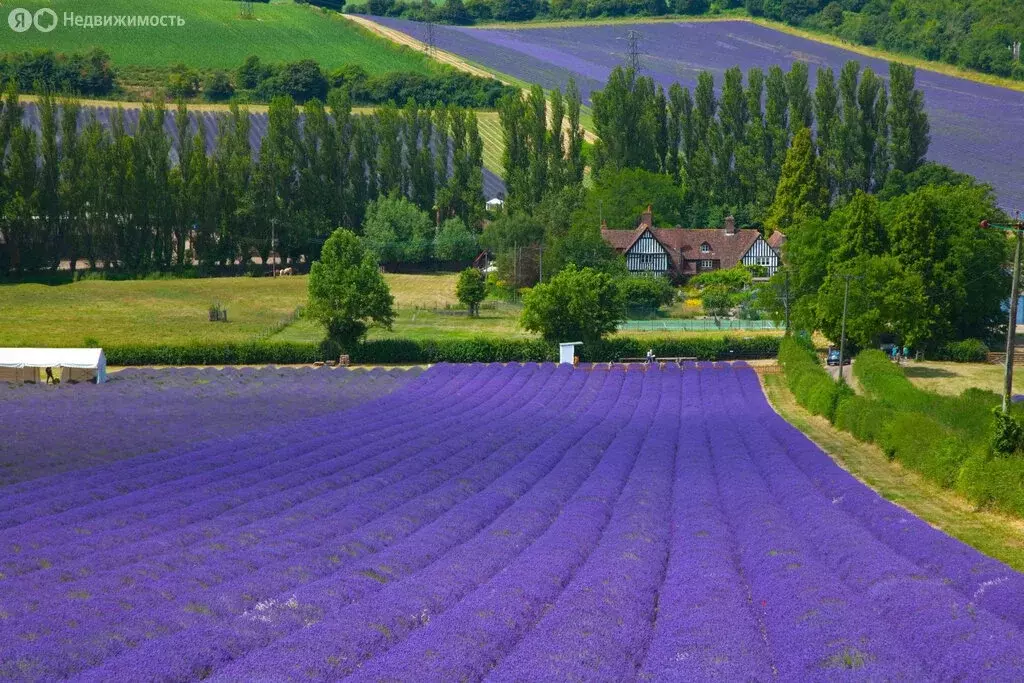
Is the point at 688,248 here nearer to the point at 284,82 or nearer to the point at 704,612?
the point at 284,82

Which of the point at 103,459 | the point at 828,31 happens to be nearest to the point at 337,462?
the point at 103,459

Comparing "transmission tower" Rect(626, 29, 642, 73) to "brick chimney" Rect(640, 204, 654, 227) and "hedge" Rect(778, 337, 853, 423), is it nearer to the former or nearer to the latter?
"brick chimney" Rect(640, 204, 654, 227)

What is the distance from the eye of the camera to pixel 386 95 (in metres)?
150

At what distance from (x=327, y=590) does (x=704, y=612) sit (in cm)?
602

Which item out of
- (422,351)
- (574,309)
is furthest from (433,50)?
(574,309)

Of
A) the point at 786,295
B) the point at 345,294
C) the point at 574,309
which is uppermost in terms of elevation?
the point at 786,295

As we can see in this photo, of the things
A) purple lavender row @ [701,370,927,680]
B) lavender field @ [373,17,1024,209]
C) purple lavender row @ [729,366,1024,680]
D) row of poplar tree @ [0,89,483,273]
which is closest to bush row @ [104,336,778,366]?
row of poplar tree @ [0,89,483,273]

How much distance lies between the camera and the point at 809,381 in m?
53.4

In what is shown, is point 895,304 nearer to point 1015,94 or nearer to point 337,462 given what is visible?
point 337,462

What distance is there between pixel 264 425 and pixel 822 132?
80.8 metres

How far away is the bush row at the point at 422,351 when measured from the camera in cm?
6888

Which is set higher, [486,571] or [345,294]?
[345,294]

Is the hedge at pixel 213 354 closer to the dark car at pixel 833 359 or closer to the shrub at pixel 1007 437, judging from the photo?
the dark car at pixel 833 359

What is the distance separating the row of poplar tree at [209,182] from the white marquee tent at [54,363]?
120ft
